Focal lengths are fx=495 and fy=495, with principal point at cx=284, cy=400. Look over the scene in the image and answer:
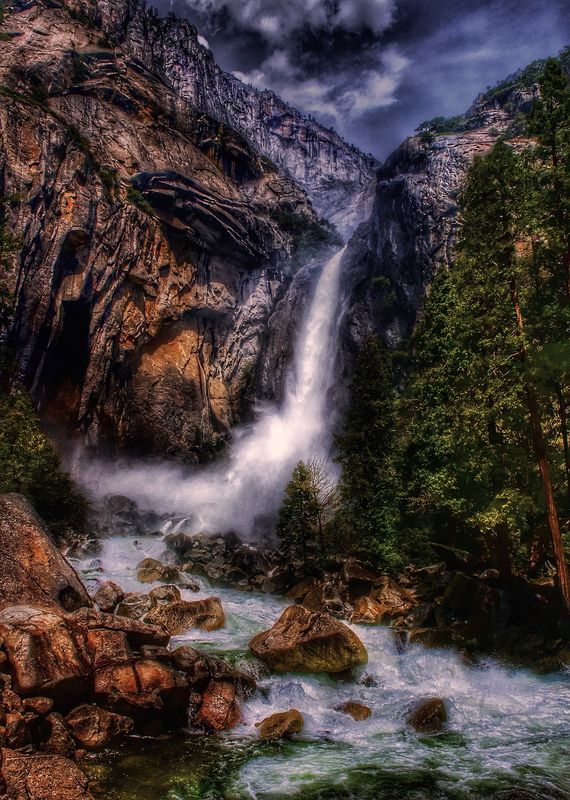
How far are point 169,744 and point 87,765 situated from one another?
1.88 m

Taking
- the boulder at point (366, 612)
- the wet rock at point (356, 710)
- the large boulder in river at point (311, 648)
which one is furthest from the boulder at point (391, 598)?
the wet rock at point (356, 710)

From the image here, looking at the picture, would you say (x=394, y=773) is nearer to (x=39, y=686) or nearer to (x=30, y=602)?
(x=39, y=686)

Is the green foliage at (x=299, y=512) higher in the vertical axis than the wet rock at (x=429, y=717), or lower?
higher

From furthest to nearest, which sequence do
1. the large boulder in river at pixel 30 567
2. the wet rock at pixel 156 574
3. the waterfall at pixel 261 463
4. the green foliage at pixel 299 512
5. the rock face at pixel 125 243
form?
the waterfall at pixel 261 463 → the rock face at pixel 125 243 → the green foliage at pixel 299 512 → the wet rock at pixel 156 574 → the large boulder in river at pixel 30 567

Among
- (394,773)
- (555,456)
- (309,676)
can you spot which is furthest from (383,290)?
(394,773)

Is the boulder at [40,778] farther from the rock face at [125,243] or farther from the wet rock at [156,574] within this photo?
the rock face at [125,243]

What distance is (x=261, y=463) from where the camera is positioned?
55.8 metres

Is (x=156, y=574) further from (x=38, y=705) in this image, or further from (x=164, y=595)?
(x=38, y=705)

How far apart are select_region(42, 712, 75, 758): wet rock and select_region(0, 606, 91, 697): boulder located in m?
0.62

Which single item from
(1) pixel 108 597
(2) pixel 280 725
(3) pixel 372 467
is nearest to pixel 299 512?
(3) pixel 372 467

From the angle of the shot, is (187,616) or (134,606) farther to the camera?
(187,616)

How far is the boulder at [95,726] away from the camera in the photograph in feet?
34.0

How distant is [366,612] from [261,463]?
3481cm

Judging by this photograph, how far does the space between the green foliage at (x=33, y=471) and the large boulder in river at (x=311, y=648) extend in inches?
662
